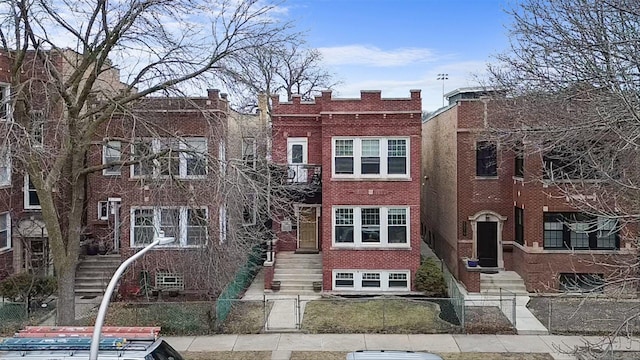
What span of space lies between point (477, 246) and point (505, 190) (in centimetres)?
250

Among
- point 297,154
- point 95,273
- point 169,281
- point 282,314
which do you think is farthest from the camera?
point 297,154

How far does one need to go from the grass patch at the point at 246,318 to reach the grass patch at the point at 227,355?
1.61 metres

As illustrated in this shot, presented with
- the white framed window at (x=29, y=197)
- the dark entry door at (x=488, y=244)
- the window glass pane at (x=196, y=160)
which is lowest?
the dark entry door at (x=488, y=244)

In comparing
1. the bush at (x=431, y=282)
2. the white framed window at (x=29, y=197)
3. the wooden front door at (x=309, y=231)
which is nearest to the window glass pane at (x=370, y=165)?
the wooden front door at (x=309, y=231)

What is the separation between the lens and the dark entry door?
72.8 ft

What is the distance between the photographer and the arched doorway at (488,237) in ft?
71.9

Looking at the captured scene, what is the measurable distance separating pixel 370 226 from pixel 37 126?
11.5 m

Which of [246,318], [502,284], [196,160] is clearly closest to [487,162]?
[502,284]

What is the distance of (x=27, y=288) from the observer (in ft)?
58.7

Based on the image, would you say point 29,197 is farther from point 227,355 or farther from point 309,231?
point 227,355

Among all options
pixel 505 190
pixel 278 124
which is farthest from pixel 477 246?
pixel 278 124

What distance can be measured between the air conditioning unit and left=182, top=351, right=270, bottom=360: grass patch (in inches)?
244

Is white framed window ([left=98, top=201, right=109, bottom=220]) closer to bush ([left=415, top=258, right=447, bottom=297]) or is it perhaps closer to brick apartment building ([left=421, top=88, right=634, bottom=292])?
bush ([left=415, top=258, right=447, bottom=297])

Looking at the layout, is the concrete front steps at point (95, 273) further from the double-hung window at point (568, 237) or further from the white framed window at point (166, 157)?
the double-hung window at point (568, 237)
